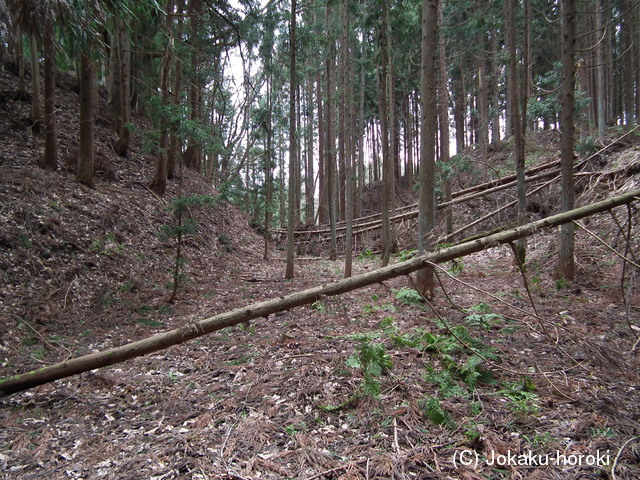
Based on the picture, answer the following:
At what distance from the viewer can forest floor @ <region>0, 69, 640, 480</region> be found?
2.64 meters

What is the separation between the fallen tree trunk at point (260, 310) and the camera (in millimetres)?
3600

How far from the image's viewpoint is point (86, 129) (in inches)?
346

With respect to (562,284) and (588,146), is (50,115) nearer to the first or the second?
(562,284)

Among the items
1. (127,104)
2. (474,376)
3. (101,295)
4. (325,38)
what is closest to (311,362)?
(474,376)

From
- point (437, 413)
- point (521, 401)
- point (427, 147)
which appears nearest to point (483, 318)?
point (521, 401)

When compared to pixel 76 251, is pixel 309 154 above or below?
above

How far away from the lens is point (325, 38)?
14203mm

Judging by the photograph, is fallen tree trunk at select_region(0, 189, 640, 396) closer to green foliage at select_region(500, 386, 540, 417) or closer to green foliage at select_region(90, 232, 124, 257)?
green foliage at select_region(500, 386, 540, 417)

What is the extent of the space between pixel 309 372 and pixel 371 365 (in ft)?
2.54

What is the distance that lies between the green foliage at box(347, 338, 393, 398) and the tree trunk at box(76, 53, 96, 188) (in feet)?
28.6

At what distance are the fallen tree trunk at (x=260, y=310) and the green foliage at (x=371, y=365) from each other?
77 centimetres

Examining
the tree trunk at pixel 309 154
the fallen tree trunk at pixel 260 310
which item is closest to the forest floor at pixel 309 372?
the fallen tree trunk at pixel 260 310

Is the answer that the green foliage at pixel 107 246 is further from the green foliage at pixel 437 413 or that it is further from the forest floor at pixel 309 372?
the green foliage at pixel 437 413

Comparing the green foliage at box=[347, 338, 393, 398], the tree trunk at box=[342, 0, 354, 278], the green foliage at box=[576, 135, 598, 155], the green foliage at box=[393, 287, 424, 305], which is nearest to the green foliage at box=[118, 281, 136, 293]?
the tree trunk at box=[342, 0, 354, 278]
